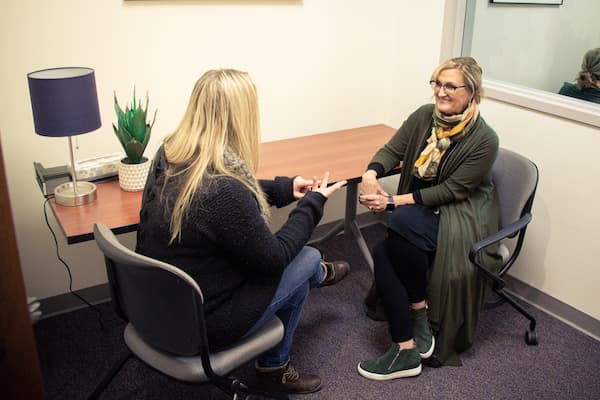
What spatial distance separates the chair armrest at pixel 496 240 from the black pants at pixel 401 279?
0.68ft

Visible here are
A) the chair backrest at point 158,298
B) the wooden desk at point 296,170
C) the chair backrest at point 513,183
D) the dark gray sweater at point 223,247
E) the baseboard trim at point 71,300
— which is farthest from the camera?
the baseboard trim at point 71,300

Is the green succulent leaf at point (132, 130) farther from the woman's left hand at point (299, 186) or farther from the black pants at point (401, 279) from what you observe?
the black pants at point (401, 279)

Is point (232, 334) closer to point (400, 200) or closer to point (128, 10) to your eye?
point (400, 200)

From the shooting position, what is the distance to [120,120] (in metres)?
2.05

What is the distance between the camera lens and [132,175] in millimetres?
2092

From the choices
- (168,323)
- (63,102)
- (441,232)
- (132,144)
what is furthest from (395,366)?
(63,102)

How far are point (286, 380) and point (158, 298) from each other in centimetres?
81

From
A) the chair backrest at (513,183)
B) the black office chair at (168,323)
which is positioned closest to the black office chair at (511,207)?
the chair backrest at (513,183)

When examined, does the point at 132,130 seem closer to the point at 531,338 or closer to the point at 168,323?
the point at 168,323

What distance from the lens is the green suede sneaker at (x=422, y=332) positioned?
2.17 metres

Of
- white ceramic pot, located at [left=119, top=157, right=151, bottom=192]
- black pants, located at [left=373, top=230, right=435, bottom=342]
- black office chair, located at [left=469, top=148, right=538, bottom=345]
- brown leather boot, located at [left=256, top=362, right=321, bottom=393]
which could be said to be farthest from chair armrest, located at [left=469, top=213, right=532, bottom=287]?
white ceramic pot, located at [left=119, top=157, right=151, bottom=192]

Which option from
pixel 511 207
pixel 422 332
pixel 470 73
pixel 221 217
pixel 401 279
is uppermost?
pixel 470 73

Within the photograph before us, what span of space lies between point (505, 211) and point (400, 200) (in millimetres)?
425

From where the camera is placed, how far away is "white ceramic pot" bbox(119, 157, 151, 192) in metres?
2.09
